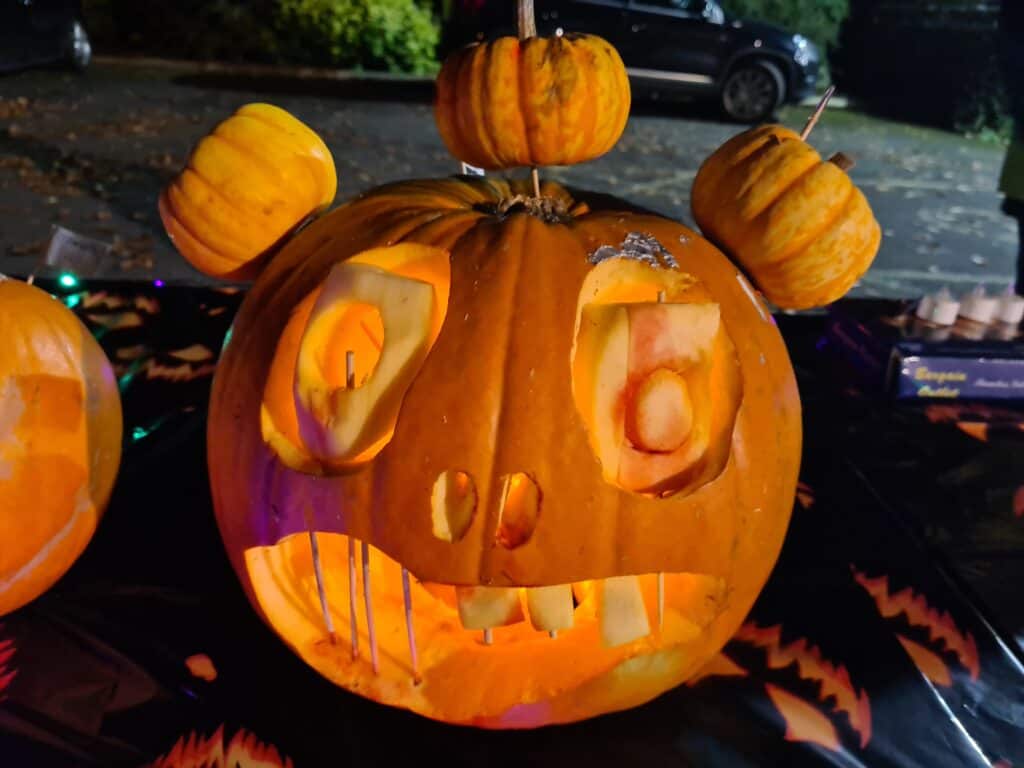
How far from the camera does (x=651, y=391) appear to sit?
1030 millimetres

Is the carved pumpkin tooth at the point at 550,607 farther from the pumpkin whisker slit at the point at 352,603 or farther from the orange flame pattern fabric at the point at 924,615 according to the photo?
the orange flame pattern fabric at the point at 924,615

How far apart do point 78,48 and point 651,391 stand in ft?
36.9

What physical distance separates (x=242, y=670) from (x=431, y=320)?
63 cm

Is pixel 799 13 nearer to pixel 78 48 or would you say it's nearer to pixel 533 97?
pixel 78 48

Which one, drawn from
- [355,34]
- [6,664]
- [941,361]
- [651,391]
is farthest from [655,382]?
[355,34]

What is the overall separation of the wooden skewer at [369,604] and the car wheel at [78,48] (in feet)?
35.8

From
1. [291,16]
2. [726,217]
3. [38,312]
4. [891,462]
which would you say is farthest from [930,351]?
[291,16]

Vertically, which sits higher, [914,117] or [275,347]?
[275,347]

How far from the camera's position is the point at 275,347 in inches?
44.4

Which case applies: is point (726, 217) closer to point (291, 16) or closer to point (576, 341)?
point (576, 341)

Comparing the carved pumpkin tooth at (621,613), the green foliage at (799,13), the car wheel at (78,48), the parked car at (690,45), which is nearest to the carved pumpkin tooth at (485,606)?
the carved pumpkin tooth at (621,613)

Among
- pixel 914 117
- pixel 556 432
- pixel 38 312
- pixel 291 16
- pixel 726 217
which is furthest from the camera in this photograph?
pixel 914 117

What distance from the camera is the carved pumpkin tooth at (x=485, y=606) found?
3.47 feet

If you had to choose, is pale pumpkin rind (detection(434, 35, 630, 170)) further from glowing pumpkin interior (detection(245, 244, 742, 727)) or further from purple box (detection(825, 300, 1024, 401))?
purple box (detection(825, 300, 1024, 401))
